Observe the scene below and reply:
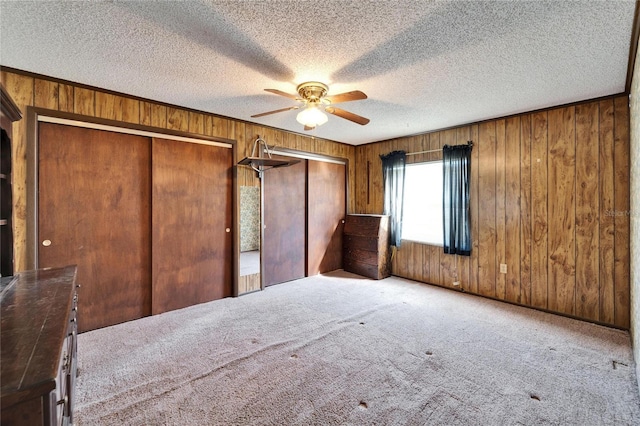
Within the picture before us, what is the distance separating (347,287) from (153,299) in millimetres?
2476

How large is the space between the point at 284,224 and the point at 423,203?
2197 millimetres

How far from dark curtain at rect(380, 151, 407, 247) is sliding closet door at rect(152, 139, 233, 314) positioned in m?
2.57

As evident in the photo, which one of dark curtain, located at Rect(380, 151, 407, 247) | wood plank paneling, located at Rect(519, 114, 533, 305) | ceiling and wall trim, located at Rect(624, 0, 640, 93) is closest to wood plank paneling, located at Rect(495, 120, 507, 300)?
wood plank paneling, located at Rect(519, 114, 533, 305)

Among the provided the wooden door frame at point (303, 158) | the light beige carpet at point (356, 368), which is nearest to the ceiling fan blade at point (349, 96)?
the wooden door frame at point (303, 158)

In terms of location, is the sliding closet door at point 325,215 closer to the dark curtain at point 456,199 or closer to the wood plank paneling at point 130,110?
the dark curtain at point 456,199

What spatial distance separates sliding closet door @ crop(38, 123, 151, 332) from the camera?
2.54m

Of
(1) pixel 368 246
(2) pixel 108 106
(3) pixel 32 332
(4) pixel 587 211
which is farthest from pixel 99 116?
(4) pixel 587 211

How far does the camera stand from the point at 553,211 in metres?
3.17

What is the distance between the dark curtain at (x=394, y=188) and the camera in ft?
15.1

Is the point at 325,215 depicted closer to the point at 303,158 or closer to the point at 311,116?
the point at 303,158

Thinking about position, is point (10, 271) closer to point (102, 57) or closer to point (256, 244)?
point (102, 57)

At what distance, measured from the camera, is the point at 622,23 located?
172 cm

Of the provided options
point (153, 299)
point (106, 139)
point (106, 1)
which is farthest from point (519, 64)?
point (153, 299)

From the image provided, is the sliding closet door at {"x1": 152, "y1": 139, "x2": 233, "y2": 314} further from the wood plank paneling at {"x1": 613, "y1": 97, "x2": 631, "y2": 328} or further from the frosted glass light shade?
the wood plank paneling at {"x1": 613, "y1": 97, "x2": 631, "y2": 328}
